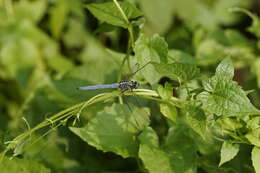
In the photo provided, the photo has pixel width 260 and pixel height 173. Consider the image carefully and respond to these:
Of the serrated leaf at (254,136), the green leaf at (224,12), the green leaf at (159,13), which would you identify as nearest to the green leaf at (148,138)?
the serrated leaf at (254,136)

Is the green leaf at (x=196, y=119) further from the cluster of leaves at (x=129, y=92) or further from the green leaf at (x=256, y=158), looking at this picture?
the green leaf at (x=256, y=158)

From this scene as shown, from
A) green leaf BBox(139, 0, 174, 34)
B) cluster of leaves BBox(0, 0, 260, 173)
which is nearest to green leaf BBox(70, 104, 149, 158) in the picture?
cluster of leaves BBox(0, 0, 260, 173)

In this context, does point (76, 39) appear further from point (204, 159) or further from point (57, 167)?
point (204, 159)

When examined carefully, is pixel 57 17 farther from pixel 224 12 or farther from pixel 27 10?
pixel 224 12

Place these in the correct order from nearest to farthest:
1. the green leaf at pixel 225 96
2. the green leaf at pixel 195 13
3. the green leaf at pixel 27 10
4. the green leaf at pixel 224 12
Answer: the green leaf at pixel 225 96
the green leaf at pixel 27 10
the green leaf at pixel 195 13
the green leaf at pixel 224 12

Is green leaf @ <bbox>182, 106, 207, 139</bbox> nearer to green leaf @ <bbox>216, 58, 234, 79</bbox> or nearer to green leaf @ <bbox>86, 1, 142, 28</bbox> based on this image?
green leaf @ <bbox>216, 58, 234, 79</bbox>

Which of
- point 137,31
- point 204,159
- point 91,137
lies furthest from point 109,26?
point 204,159

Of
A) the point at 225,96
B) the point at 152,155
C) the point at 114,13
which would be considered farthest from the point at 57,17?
the point at 225,96
